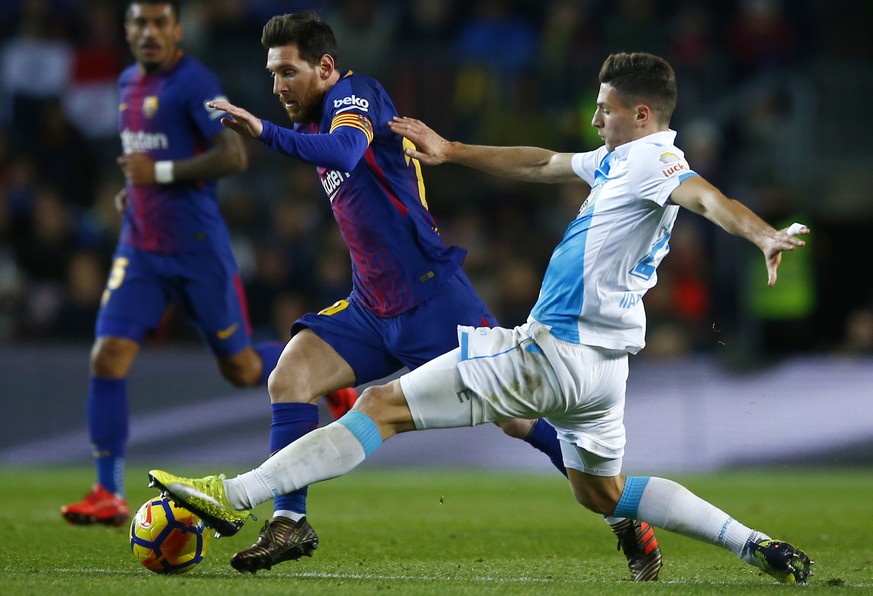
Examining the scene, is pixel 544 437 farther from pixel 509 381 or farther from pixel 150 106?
pixel 150 106

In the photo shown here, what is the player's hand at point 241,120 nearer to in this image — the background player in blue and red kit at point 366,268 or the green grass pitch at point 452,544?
the background player in blue and red kit at point 366,268

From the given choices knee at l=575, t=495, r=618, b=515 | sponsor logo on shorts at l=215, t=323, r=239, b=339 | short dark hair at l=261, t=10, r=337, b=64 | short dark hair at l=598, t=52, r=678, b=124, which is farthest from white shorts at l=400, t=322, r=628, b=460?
sponsor logo on shorts at l=215, t=323, r=239, b=339

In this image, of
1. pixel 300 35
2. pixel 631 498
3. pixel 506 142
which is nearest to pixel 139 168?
pixel 300 35

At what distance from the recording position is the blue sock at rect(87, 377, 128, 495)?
25.9ft

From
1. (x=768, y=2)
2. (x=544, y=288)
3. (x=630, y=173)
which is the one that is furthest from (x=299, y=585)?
(x=768, y=2)

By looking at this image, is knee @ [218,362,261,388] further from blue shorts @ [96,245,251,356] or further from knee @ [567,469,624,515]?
knee @ [567,469,624,515]

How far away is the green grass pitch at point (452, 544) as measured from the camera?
5273mm

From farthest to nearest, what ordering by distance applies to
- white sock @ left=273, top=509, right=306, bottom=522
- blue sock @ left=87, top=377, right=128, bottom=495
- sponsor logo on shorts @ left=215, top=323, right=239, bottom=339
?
sponsor logo on shorts @ left=215, top=323, right=239, bottom=339, blue sock @ left=87, top=377, right=128, bottom=495, white sock @ left=273, top=509, right=306, bottom=522

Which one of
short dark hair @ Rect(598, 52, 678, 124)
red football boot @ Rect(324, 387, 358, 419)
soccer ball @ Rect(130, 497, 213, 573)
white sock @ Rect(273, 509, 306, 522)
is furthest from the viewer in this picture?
red football boot @ Rect(324, 387, 358, 419)

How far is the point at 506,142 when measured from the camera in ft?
46.8

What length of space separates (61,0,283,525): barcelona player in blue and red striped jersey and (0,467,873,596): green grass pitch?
0.83 meters

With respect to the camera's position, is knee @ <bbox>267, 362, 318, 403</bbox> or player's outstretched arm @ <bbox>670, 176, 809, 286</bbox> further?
knee @ <bbox>267, 362, 318, 403</bbox>

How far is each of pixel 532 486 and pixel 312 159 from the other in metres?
6.21

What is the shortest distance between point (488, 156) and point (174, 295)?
2891 millimetres
